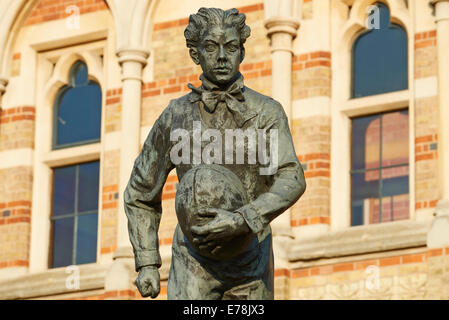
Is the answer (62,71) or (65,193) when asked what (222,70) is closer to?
(65,193)

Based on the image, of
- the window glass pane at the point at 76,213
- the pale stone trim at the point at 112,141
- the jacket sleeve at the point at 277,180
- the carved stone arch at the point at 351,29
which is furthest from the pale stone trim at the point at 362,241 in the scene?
the jacket sleeve at the point at 277,180

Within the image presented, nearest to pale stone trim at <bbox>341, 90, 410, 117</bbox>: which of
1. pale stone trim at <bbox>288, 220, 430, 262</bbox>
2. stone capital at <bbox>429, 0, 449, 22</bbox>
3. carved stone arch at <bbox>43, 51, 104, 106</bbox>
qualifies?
stone capital at <bbox>429, 0, 449, 22</bbox>

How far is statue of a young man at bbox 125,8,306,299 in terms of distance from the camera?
6.75m

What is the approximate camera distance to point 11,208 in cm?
1670

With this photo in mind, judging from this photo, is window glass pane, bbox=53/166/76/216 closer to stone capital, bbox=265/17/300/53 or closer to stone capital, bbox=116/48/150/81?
stone capital, bbox=116/48/150/81

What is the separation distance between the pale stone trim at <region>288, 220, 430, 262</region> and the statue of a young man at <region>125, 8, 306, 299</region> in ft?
22.5

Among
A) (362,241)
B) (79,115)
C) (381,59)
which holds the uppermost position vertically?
(381,59)

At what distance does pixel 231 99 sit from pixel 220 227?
0.81 metres

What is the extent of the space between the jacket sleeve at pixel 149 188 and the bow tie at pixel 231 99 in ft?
0.79

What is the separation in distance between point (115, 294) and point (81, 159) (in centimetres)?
183

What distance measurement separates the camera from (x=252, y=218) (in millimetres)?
6645

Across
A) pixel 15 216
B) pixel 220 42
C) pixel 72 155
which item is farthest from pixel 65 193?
pixel 220 42

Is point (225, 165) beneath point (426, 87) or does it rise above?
beneath
